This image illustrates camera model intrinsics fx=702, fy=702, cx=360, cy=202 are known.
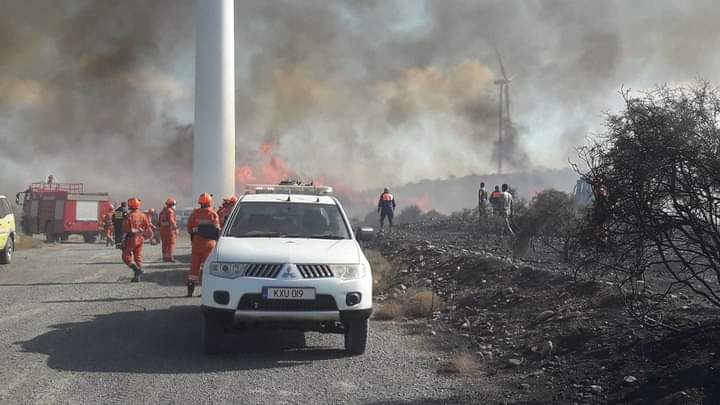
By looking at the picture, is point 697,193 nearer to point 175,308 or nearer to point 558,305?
point 558,305

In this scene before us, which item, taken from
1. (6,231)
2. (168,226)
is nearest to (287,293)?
(168,226)

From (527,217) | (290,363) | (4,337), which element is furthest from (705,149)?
(527,217)

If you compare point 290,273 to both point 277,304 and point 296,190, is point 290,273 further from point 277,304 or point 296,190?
point 296,190

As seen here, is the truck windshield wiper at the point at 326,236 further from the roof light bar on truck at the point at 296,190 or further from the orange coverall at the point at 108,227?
the orange coverall at the point at 108,227

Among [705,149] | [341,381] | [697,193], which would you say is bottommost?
[341,381]

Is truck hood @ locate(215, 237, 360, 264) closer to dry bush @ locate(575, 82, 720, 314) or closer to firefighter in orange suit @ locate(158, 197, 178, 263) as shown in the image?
dry bush @ locate(575, 82, 720, 314)

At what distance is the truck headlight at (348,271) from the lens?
705cm

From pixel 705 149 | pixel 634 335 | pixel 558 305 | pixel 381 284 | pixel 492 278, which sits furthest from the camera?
pixel 381 284

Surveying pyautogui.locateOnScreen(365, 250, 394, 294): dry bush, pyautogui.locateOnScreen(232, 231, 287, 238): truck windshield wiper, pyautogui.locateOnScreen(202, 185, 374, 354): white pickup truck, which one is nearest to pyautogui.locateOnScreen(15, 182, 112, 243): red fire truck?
pyautogui.locateOnScreen(365, 250, 394, 294): dry bush

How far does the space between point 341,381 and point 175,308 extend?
15.8 ft

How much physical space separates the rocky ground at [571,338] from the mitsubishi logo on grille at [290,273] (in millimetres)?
1952

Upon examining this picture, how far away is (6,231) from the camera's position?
708 inches

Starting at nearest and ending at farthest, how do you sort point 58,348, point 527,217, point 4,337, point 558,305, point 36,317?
point 58,348, point 4,337, point 558,305, point 36,317, point 527,217

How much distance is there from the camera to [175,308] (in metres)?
10.4
